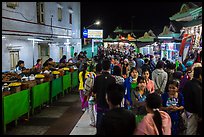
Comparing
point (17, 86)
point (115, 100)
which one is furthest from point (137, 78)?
point (17, 86)

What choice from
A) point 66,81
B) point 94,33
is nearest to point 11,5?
point 66,81

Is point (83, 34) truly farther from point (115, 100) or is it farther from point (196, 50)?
point (115, 100)

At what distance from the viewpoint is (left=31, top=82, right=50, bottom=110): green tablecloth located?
10.5 metres

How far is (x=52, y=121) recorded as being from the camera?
10.1 m

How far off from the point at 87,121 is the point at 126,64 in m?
5.28

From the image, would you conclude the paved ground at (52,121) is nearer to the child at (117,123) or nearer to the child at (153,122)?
the child at (153,122)

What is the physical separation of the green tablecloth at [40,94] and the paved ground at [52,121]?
423 millimetres

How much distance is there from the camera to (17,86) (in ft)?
31.0

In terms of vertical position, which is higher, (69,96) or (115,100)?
(115,100)

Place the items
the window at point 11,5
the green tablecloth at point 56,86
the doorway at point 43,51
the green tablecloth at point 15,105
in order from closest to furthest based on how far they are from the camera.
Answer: the green tablecloth at point 15,105
the green tablecloth at point 56,86
the window at point 11,5
the doorway at point 43,51

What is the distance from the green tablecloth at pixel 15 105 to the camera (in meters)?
8.35

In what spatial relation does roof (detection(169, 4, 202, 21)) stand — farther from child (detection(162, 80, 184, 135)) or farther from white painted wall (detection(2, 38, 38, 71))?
white painted wall (detection(2, 38, 38, 71))

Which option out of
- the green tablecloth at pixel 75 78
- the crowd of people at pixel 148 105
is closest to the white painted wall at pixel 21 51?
the green tablecloth at pixel 75 78

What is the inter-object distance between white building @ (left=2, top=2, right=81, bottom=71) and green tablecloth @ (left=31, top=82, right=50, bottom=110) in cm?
341
